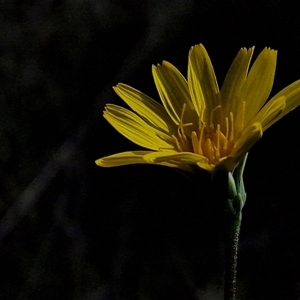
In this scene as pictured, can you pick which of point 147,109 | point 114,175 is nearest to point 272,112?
point 147,109

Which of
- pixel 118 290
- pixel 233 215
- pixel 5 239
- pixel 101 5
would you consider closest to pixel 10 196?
pixel 5 239

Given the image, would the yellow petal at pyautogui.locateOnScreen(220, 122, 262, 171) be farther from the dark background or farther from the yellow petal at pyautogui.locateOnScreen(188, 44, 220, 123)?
the dark background

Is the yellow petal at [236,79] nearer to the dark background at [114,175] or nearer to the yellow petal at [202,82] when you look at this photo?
the yellow petal at [202,82]

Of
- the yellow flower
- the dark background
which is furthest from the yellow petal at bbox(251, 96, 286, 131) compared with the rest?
the dark background

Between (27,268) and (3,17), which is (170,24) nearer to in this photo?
(3,17)

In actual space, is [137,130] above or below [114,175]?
above

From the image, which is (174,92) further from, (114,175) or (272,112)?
(114,175)

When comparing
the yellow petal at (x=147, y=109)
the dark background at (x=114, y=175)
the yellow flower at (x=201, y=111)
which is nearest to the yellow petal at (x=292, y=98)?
the yellow flower at (x=201, y=111)
